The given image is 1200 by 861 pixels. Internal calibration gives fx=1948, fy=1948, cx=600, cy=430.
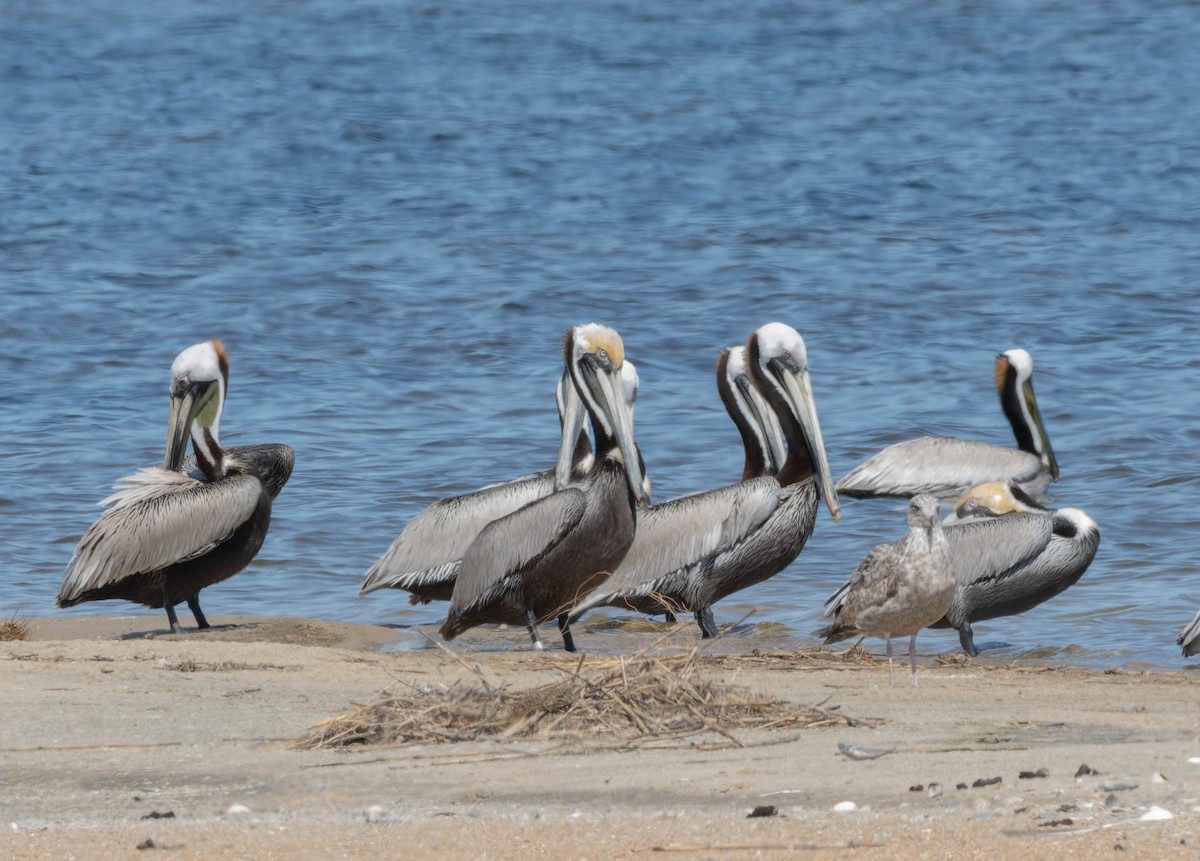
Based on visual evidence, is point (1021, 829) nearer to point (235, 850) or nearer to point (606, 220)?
point (235, 850)

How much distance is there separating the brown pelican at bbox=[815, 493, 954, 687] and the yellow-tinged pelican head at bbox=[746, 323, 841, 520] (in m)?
1.97

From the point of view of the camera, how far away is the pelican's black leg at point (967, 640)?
7273mm

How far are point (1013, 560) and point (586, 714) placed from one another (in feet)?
11.6

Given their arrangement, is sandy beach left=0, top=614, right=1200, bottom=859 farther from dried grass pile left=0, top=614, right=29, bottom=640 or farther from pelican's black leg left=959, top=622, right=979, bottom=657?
pelican's black leg left=959, top=622, right=979, bottom=657

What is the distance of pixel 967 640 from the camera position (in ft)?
23.9

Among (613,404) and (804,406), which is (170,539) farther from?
(804,406)

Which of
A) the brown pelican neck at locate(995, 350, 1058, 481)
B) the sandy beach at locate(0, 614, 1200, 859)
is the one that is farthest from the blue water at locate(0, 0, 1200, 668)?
the sandy beach at locate(0, 614, 1200, 859)

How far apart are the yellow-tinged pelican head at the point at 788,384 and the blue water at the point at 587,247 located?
2.09ft

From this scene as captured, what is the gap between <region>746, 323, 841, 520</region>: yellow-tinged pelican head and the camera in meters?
7.95

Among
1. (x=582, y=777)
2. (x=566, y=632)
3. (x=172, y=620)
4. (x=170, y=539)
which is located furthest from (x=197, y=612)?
(x=582, y=777)

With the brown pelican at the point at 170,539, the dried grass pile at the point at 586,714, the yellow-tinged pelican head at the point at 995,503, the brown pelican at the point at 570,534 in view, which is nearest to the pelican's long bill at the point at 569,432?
the brown pelican at the point at 570,534

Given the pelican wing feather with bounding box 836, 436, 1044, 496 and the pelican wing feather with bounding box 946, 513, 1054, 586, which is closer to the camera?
the pelican wing feather with bounding box 946, 513, 1054, 586

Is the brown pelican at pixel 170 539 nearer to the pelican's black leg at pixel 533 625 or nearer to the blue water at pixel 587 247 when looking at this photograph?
the blue water at pixel 587 247

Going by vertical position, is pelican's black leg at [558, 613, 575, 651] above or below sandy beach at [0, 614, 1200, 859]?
below
